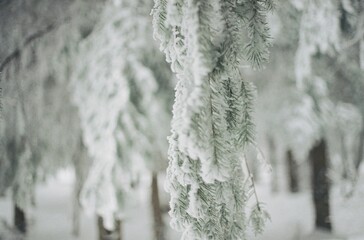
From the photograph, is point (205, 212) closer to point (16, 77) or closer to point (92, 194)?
point (92, 194)

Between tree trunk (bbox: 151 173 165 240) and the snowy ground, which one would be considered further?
the snowy ground

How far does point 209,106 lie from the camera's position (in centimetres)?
145

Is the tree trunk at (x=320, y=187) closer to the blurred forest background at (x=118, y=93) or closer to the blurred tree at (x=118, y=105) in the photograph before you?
the blurred forest background at (x=118, y=93)

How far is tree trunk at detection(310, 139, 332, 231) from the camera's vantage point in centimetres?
838

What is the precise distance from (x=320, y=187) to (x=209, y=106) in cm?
835

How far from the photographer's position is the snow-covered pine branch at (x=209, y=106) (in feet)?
4.40

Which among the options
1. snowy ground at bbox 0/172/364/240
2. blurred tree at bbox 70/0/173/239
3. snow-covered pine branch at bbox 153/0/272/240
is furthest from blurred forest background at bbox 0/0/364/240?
snow-covered pine branch at bbox 153/0/272/240

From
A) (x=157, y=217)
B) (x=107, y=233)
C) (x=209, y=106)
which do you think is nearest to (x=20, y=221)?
(x=107, y=233)

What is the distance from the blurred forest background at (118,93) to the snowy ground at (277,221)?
0.41ft

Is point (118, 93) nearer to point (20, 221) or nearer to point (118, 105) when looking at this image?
point (118, 105)

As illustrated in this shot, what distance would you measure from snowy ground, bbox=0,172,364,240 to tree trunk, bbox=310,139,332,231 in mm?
386

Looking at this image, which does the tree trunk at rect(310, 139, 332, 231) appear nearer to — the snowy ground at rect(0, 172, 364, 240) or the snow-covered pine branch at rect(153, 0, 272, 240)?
the snowy ground at rect(0, 172, 364, 240)

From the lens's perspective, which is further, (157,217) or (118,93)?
(157,217)

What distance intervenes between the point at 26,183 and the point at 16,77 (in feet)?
12.7
